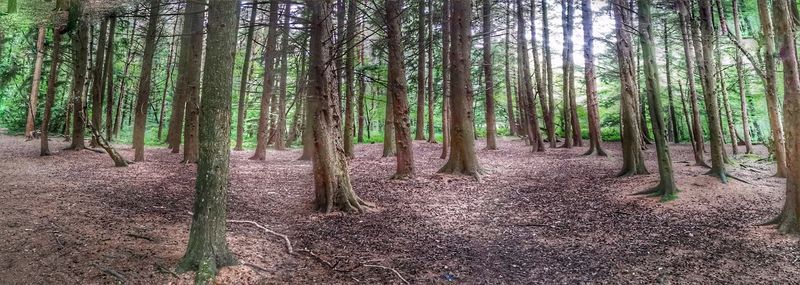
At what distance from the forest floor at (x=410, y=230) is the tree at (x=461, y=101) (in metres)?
0.71

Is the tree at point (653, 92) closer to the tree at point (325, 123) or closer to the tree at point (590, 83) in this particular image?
the tree at point (325, 123)

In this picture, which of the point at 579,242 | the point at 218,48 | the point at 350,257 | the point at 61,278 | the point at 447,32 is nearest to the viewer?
the point at 61,278

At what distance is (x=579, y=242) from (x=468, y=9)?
24.7ft

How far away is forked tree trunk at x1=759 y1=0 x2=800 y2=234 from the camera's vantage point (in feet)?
19.4

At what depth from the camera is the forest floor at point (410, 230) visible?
4.87m

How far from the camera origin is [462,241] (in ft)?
21.5

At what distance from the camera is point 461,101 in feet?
38.8

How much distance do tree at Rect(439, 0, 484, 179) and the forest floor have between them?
Answer: 0.71 meters

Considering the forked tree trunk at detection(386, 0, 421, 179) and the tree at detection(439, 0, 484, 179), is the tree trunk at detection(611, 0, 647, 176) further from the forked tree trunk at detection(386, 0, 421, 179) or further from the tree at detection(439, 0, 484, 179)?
the forked tree trunk at detection(386, 0, 421, 179)

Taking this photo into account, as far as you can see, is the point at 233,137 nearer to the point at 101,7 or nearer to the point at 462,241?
the point at 101,7

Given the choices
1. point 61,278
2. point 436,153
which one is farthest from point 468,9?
point 61,278

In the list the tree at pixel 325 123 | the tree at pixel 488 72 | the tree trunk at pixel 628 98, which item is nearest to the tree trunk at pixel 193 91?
the tree at pixel 325 123

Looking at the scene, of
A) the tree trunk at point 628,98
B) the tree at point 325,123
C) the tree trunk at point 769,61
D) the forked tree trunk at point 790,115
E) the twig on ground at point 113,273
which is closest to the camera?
the twig on ground at point 113,273

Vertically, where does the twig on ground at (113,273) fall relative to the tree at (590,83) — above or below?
below
